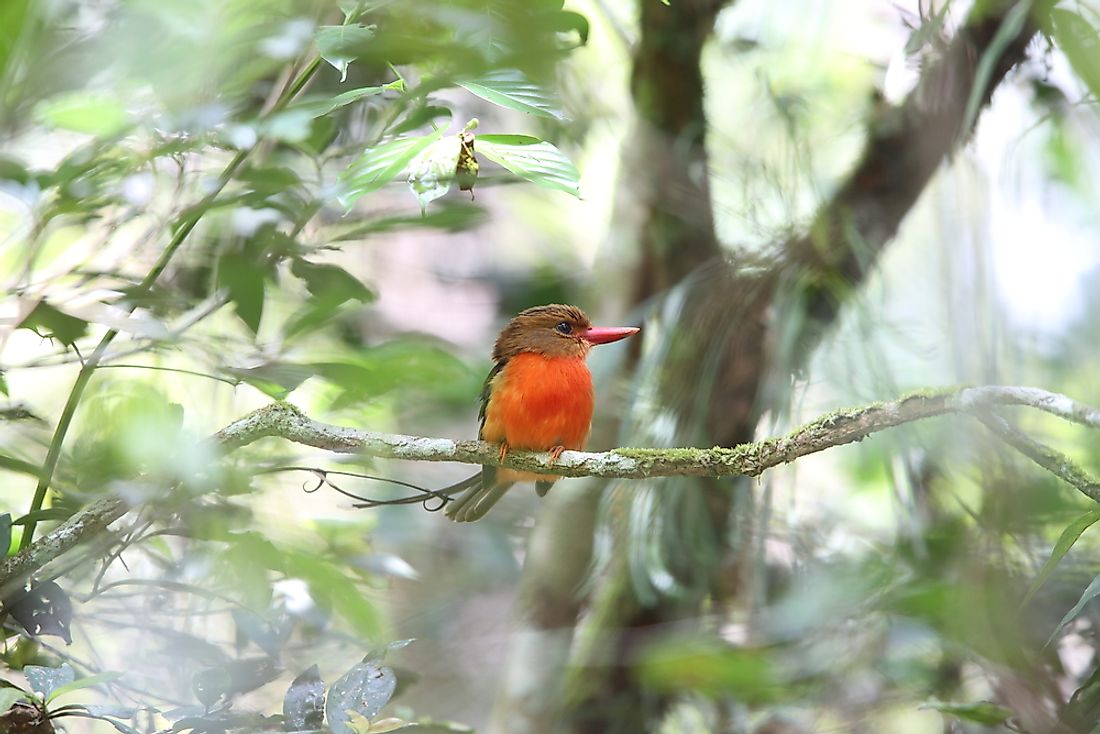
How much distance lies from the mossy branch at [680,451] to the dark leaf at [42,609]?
0.10 feet

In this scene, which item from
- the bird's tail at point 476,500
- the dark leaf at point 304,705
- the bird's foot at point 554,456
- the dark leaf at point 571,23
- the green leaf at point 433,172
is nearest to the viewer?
the dark leaf at point 571,23

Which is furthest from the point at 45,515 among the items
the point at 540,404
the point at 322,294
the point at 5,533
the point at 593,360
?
the point at 593,360

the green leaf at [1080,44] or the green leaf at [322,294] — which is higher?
the green leaf at [1080,44]

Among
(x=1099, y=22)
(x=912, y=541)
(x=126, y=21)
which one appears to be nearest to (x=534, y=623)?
(x=912, y=541)

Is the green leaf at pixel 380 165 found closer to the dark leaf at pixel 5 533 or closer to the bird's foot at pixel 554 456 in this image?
the dark leaf at pixel 5 533

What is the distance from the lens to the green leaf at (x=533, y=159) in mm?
1468

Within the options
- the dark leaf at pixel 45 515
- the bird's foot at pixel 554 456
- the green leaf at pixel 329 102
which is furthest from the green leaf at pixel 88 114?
the bird's foot at pixel 554 456

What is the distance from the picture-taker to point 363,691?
1.54m

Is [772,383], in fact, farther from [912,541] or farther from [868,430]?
[868,430]

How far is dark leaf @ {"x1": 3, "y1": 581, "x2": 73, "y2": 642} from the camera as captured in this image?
1.59m

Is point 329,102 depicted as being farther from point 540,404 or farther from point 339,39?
point 540,404

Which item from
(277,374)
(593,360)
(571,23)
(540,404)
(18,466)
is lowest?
(593,360)

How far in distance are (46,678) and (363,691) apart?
441 millimetres

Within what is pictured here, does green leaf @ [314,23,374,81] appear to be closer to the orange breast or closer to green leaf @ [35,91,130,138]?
green leaf @ [35,91,130,138]
